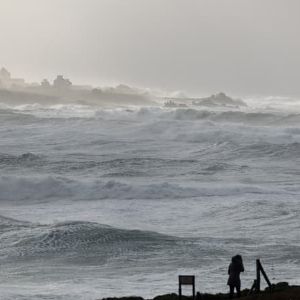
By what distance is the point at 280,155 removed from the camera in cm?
5125

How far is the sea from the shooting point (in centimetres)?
2239

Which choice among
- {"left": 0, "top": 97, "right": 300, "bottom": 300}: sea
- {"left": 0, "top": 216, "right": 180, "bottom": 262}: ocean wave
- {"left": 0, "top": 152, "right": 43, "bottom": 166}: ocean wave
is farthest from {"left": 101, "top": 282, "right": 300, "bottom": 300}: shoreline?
{"left": 0, "top": 152, "right": 43, "bottom": 166}: ocean wave

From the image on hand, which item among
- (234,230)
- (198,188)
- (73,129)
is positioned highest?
(73,129)

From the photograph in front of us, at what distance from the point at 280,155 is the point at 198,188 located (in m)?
14.8

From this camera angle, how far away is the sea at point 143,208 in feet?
73.5

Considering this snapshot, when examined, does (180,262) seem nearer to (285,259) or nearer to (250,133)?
(285,259)

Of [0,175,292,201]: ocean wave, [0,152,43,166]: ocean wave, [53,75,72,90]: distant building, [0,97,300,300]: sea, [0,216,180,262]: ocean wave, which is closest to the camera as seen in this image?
[0,97,300,300]: sea

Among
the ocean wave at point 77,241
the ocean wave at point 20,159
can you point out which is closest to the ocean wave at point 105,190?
the ocean wave at point 77,241

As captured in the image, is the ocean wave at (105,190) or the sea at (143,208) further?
the ocean wave at (105,190)

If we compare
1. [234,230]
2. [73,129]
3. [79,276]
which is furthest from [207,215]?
[73,129]

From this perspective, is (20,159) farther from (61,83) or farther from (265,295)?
(61,83)

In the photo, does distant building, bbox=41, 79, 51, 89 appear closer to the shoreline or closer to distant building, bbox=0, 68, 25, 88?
distant building, bbox=0, 68, 25, 88

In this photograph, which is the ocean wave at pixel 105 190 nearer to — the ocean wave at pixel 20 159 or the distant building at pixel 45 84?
the ocean wave at pixel 20 159

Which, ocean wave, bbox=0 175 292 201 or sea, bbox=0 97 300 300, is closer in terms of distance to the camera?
sea, bbox=0 97 300 300
